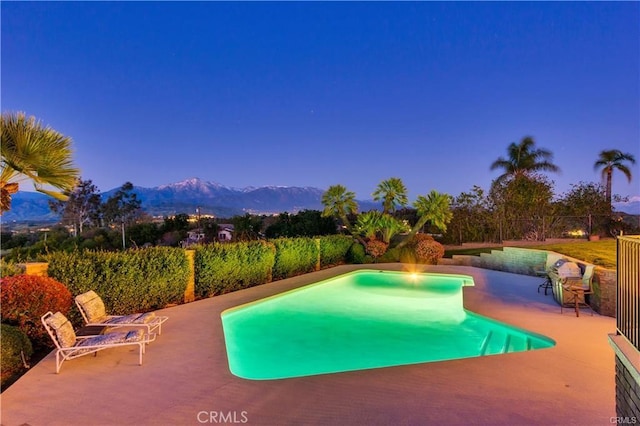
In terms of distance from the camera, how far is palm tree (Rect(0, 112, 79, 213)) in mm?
6105

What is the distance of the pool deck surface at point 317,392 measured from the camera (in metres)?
3.62

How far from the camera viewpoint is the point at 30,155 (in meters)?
6.23

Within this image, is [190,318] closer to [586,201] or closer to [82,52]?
[82,52]

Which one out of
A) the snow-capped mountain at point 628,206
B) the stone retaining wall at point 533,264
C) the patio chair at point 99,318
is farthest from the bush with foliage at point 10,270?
the snow-capped mountain at point 628,206

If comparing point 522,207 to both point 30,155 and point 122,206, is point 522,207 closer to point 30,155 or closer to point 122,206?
point 30,155

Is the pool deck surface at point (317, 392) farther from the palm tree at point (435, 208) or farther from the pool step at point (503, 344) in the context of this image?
the palm tree at point (435, 208)

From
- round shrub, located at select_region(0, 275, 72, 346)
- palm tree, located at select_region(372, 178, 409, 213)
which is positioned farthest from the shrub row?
round shrub, located at select_region(0, 275, 72, 346)

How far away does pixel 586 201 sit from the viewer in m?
21.4

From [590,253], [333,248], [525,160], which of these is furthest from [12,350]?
[525,160]

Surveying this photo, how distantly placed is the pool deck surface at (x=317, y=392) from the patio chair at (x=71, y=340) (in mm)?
200

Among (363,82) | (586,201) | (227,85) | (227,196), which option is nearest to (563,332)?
(586,201)

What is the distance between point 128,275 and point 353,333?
15.5 ft

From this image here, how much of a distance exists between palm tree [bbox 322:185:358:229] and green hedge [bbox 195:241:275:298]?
633cm

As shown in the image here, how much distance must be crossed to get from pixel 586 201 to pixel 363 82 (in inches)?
594
